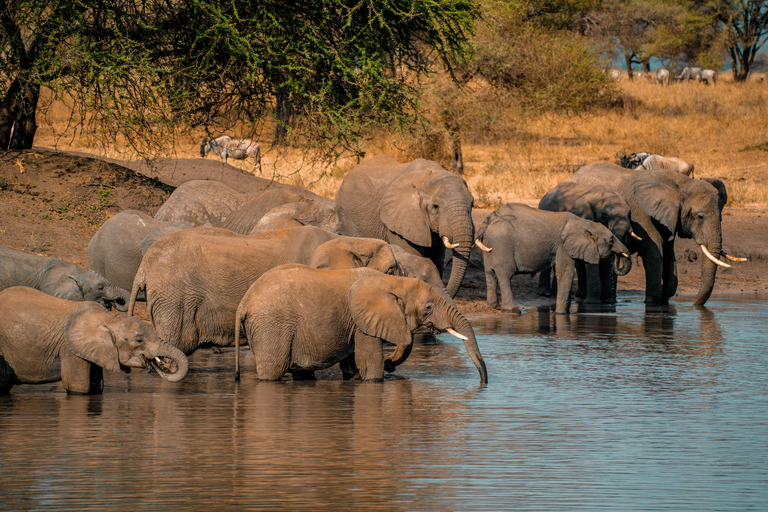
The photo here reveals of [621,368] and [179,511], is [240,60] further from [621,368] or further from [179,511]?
[179,511]

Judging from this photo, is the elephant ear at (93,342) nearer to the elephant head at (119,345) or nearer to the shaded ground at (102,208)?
the elephant head at (119,345)

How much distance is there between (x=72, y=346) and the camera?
26.4ft

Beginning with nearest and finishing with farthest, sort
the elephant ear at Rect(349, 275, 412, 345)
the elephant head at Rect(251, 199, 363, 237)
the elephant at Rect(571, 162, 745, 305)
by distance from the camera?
the elephant ear at Rect(349, 275, 412, 345), the elephant head at Rect(251, 199, 363, 237), the elephant at Rect(571, 162, 745, 305)

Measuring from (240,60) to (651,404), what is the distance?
27.7ft

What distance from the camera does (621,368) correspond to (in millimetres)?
9852

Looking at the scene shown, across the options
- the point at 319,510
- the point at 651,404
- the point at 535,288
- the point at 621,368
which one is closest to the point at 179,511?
the point at 319,510

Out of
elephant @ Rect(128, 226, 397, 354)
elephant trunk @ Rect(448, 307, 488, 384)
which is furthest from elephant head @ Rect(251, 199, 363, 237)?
elephant trunk @ Rect(448, 307, 488, 384)

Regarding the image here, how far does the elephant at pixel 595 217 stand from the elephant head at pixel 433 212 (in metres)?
3.08

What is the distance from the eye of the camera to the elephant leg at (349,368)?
930cm

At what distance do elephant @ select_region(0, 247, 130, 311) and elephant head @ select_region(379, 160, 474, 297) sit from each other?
4.05 metres

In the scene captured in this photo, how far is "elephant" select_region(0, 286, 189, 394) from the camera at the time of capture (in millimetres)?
8086

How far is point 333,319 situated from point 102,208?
7356 mm

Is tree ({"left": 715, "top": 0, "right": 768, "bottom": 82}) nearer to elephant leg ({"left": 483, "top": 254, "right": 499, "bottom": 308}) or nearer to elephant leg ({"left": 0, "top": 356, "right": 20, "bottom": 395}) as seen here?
elephant leg ({"left": 483, "top": 254, "right": 499, "bottom": 308})

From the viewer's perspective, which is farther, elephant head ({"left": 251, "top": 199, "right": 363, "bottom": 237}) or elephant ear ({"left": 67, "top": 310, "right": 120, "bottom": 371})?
elephant head ({"left": 251, "top": 199, "right": 363, "bottom": 237})
